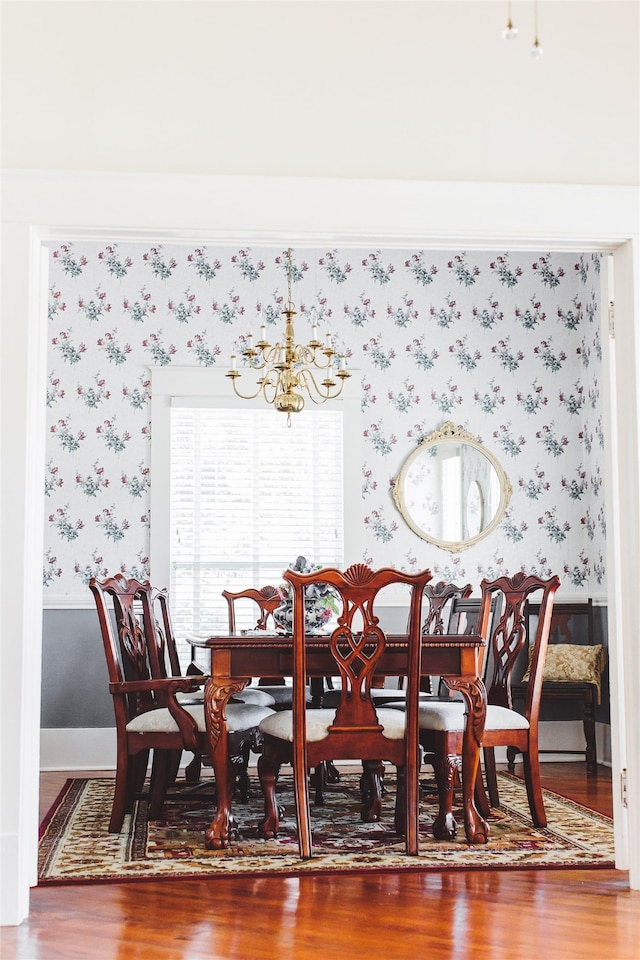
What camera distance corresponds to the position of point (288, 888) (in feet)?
10.8

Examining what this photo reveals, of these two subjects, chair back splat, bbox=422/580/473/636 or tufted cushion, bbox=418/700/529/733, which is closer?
tufted cushion, bbox=418/700/529/733

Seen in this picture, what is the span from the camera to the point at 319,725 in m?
3.72

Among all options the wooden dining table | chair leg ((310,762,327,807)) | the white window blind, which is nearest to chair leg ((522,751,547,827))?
the wooden dining table

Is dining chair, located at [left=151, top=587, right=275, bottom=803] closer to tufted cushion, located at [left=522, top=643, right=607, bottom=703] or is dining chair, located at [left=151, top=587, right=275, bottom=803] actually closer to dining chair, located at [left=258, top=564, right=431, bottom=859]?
dining chair, located at [left=258, top=564, right=431, bottom=859]

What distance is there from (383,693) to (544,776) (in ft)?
4.47

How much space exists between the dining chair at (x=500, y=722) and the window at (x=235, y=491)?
73.2 inches

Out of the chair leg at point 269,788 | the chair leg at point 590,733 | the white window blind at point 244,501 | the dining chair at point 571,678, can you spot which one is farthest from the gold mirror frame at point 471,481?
the chair leg at point 269,788

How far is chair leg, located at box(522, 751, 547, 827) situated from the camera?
13.6 feet

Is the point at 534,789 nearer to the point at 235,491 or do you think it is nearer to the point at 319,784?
the point at 319,784

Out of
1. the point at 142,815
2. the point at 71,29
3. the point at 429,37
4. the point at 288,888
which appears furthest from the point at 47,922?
the point at 429,37

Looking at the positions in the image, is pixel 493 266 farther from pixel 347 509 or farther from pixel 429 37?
pixel 429 37

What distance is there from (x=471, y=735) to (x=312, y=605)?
2.65ft

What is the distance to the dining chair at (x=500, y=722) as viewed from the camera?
395cm

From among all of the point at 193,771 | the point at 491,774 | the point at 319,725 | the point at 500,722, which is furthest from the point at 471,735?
the point at 193,771
